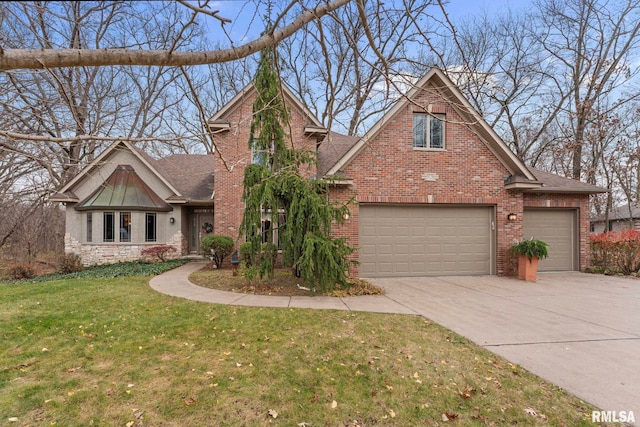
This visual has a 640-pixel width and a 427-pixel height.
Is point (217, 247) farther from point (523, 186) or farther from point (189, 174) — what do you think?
point (523, 186)

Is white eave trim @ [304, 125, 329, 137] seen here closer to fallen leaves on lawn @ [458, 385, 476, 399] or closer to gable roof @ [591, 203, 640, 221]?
fallen leaves on lawn @ [458, 385, 476, 399]

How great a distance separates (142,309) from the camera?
6.24 meters

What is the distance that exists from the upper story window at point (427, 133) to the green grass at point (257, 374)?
6316 mm

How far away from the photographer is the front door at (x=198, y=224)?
1570cm

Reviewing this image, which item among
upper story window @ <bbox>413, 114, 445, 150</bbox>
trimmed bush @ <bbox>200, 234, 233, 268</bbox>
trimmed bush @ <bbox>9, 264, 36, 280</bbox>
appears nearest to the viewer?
upper story window @ <bbox>413, 114, 445, 150</bbox>

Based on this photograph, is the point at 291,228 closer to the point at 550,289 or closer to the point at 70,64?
the point at 70,64

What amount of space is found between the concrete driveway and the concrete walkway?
1cm

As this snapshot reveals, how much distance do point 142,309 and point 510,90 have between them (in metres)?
23.1

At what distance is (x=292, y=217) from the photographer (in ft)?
25.3

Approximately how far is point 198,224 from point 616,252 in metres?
16.7

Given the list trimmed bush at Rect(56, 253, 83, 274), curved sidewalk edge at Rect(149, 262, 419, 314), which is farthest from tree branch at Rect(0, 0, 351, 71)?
trimmed bush at Rect(56, 253, 83, 274)

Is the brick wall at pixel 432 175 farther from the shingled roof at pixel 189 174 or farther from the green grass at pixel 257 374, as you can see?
the shingled roof at pixel 189 174

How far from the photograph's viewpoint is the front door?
51.5 feet

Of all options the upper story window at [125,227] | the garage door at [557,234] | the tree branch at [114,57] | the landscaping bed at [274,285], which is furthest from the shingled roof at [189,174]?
the garage door at [557,234]
